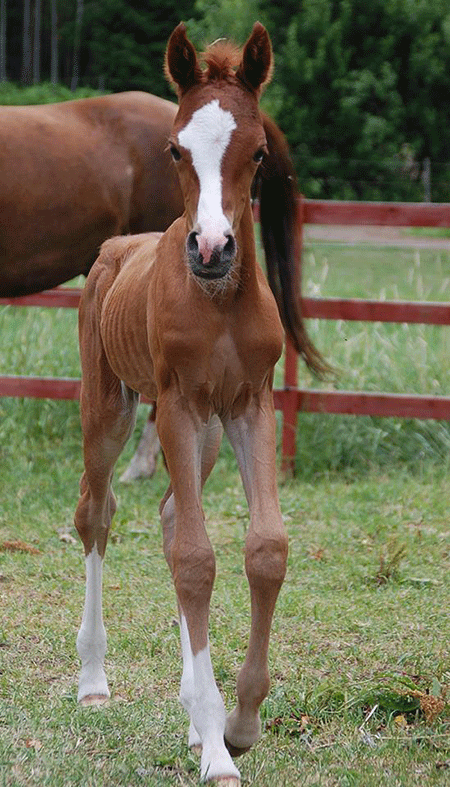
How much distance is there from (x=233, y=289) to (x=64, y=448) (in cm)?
454

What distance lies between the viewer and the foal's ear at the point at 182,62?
3.31 metres

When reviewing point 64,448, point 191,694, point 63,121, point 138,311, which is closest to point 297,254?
point 63,121

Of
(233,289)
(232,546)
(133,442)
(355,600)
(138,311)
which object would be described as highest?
(233,289)

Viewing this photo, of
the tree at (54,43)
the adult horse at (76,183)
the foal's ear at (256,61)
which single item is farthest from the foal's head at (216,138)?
the tree at (54,43)

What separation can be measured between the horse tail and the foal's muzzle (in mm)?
2314

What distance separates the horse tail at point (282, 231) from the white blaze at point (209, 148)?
2.13 m

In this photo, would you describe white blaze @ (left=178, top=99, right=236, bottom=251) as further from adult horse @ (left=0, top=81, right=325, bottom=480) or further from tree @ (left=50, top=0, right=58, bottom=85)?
tree @ (left=50, top=0, right=58, bottom=85)

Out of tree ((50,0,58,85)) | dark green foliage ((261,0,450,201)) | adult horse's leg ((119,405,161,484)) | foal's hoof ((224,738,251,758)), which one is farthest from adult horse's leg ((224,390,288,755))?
tree ((50,0,58,85))

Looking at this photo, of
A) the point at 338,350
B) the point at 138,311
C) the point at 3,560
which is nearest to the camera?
the point at 138,311

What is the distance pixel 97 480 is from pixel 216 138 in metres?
1.34

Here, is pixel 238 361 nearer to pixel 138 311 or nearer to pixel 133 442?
pixel 138 311

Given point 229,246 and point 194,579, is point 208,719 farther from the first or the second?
point 229,246

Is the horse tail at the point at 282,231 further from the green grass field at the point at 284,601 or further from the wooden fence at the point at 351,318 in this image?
the green grass field at the point at 284,601

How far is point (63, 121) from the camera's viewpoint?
22.9 ft
